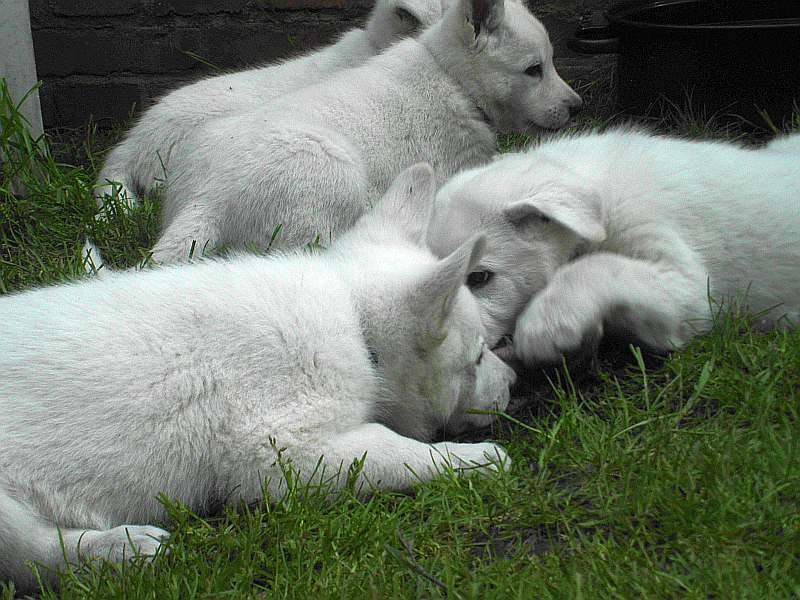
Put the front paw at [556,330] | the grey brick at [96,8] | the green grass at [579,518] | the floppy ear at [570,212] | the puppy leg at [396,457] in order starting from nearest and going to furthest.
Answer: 1. the green grass at [579,518]
2. the puppy leg at [396,457]
3. the front paw at [556,330]
4. the floppy ear at [570,212]
5. the grey brick at [96,8]

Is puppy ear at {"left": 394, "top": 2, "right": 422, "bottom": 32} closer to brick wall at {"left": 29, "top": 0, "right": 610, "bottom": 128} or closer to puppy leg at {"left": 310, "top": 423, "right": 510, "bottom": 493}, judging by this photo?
brick wall at {"left": 29, "top": 0, "right": 610, "bottom": 128}

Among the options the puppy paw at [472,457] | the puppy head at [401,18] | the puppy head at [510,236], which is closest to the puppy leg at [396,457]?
the puppy paw at [472,457]

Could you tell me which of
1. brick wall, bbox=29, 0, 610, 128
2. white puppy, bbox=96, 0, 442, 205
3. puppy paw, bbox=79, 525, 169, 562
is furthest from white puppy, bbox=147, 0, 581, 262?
brick wall, bbox=29, 0, 610, 128

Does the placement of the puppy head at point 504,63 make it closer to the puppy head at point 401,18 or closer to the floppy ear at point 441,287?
the puppy head at point 401,18

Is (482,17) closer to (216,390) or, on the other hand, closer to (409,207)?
(409,207)

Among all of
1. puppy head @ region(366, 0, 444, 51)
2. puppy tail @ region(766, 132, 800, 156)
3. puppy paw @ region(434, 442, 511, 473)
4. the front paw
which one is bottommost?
puppy paw @ region(434, 442, 511, 473)

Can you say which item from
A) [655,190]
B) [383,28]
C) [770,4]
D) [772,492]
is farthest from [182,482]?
[770,4]

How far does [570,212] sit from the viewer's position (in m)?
3.35

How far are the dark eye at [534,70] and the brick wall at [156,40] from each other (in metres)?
1.76

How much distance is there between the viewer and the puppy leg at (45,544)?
2.36 meters

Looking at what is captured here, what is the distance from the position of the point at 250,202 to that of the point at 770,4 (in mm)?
3925

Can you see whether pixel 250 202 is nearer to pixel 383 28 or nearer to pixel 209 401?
pixel 209 401

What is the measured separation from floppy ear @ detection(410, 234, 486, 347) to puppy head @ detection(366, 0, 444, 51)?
126 inches

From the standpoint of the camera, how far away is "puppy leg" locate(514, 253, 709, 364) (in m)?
3.21
